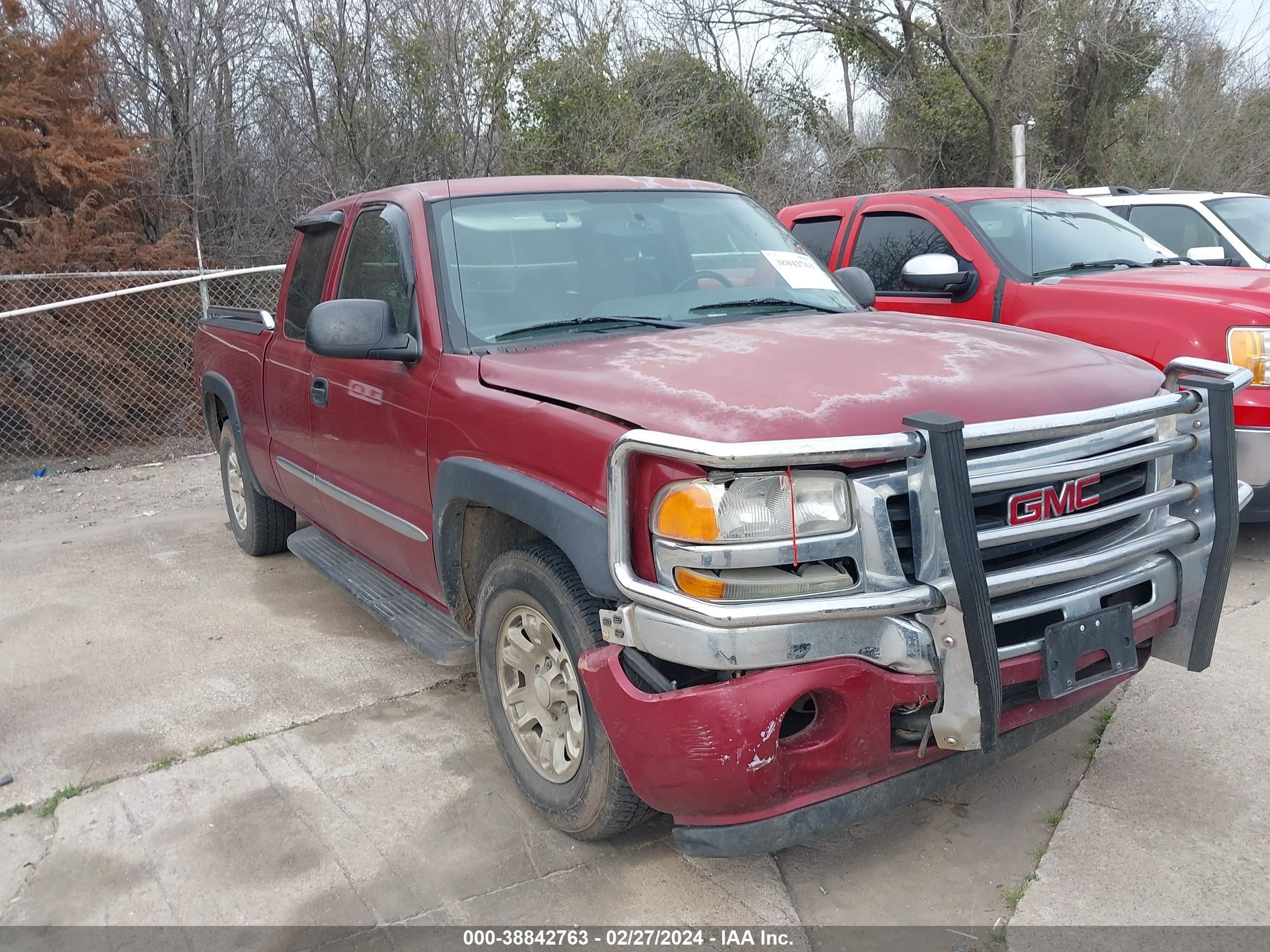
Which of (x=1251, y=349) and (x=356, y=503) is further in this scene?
(x=1251, y=349)

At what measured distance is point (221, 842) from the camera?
3217mm

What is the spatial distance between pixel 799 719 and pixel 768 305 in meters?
1.75

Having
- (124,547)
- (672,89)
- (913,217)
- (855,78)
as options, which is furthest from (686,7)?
(124,547)

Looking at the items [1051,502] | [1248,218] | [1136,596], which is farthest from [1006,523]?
[1248,218]

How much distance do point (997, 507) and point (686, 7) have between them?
16.5 metres

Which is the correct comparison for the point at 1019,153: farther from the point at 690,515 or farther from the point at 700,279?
the point at 690,515

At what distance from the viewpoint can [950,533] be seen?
2322 mm

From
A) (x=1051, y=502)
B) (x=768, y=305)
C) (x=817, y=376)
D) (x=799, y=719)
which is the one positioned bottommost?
(x=799, y=719)

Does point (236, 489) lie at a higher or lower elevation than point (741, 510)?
lower

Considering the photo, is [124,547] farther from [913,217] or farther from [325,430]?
[913,217]

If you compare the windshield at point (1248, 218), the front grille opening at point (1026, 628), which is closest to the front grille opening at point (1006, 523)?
the front grille opening at point (1026, 628)

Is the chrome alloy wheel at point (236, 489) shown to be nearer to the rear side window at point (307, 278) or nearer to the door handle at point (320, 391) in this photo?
the rear side window at point (307, 278)

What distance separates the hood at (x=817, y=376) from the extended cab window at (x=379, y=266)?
0.60m

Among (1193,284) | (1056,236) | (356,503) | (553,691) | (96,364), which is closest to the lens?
(553,691)
